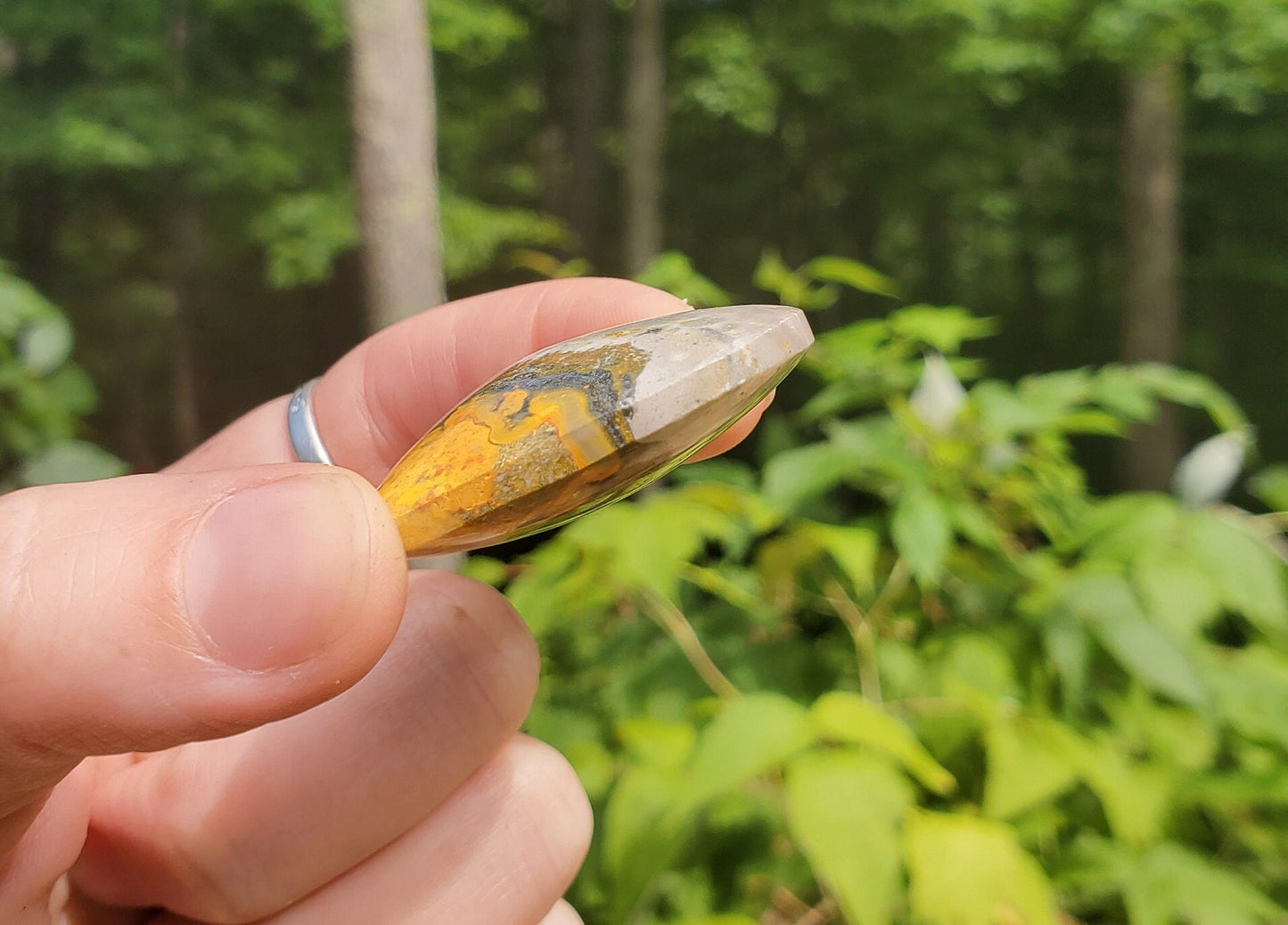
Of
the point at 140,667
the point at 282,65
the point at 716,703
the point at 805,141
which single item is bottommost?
the point at 716,703

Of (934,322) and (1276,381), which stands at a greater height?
(934,322)

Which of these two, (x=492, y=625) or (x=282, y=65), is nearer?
(x=492, y=625)

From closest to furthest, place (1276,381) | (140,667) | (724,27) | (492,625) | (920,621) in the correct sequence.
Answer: (140,667) → (492,625) → (920,621) → (724,27) → (1276,381)

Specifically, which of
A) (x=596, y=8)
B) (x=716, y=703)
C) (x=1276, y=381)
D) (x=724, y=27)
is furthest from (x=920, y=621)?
(x=1276, y=381)

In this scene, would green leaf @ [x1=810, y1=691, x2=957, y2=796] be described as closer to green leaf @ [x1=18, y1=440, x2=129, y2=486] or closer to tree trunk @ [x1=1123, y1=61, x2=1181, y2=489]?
green leaf @ [x1=18, y1=440, x2=129, y2=486]

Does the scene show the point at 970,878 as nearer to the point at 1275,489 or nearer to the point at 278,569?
the point at 278,569

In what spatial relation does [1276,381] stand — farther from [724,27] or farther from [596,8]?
[596,8]

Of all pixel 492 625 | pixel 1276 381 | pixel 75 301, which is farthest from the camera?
pixel 75 301

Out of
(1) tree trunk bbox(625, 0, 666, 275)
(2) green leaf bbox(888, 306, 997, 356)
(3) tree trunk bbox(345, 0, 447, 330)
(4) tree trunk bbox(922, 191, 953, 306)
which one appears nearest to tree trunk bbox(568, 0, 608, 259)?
(1) tree trunk bbox(625, 0, 666, 275)
